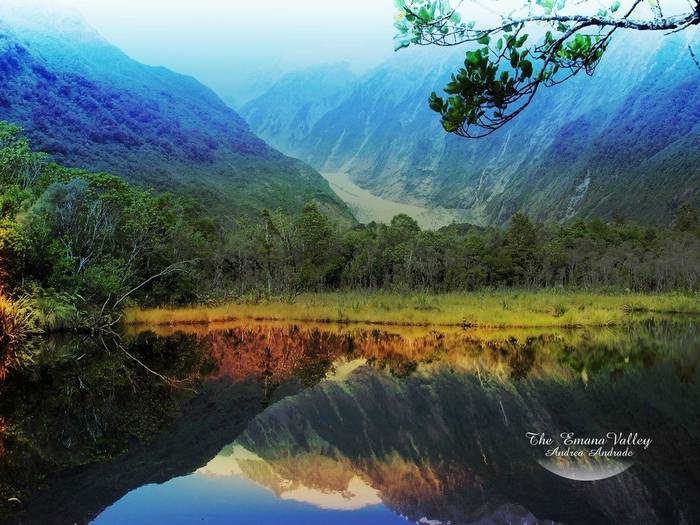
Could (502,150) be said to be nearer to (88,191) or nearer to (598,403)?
(88,191)

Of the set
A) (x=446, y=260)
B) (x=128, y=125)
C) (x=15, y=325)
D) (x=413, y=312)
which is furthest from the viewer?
(x=128, y=125)

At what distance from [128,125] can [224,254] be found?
6345 centimetres

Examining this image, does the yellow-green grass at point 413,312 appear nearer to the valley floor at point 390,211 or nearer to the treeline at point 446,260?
the treeline at point 446,260

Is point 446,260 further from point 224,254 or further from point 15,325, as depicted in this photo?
point 15,325

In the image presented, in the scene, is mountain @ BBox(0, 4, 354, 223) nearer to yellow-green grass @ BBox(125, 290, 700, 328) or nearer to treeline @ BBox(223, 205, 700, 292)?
treeline @ BBox(223, 205, 700, 292)

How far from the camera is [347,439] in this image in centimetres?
902

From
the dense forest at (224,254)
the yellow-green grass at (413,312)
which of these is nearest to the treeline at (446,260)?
the dense forest at (224,254)

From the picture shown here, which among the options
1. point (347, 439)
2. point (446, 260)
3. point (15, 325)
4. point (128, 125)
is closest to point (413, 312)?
point (15, 325)

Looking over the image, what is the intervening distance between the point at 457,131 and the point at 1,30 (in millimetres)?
115493

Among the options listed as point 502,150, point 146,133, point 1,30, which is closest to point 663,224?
point 502,150

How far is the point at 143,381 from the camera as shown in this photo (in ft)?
42.6

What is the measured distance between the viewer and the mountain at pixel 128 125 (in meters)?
80.5

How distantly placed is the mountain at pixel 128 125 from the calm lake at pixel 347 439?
216ft

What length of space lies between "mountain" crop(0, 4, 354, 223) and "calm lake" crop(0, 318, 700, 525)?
65.9 meters
